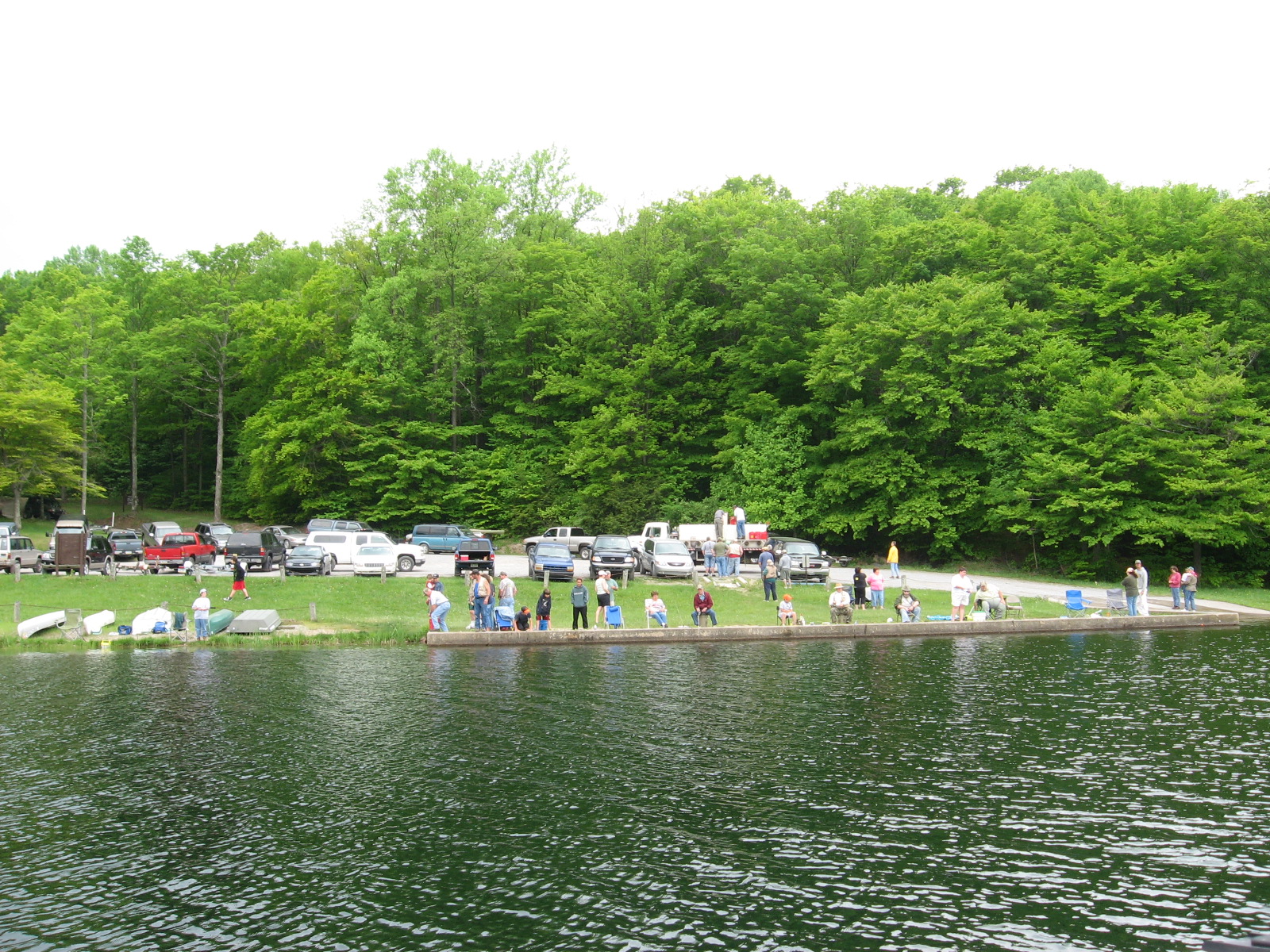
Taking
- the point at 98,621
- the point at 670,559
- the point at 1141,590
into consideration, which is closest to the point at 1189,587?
the point at 1141,590

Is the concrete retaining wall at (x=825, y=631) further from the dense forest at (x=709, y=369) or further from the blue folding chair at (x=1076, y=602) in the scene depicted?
the dense forest at (x=709, y=369)

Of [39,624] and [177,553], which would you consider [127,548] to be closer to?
[177,553]

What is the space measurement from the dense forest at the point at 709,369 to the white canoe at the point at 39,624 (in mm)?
31570

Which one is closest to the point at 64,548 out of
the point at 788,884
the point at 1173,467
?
the point at 788,884

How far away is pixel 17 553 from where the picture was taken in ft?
130

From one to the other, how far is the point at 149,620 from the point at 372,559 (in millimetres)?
14641

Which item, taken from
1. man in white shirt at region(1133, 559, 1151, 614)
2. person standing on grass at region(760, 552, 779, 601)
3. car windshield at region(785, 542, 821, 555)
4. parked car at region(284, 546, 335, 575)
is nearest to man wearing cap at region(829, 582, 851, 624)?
person standing on grass at region(760, 552, 779, 601)

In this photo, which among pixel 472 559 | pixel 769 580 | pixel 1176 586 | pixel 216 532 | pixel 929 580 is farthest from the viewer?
pixel 216 532

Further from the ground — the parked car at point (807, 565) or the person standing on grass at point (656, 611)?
the parked car at point (807, 565)

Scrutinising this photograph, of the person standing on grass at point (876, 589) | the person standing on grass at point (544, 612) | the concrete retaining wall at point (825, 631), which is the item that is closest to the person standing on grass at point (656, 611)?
the concrete retaining wall at point (825, 631)

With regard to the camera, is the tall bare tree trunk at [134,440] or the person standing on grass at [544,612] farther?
the tall bare tree trunk at [134,440]

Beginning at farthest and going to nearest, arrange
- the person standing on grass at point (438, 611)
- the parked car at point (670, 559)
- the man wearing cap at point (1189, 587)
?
the parked car at point (670, 559), the man wearing cap at point (1189, 587), the person standing on grass at point (438, 611)

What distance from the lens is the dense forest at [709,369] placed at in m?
44.2

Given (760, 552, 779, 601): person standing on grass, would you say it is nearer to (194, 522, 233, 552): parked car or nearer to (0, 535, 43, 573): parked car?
(194, 522, 233, 552): parked car
